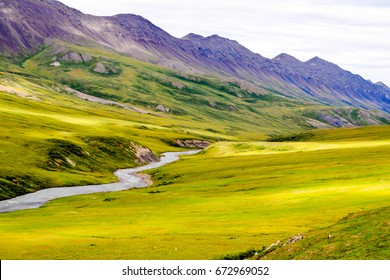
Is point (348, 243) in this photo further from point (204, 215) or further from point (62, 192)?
point (62, 192)

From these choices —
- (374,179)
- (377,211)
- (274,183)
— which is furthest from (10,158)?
(377,211)

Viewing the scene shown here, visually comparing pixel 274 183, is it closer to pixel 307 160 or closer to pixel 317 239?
pixel 307 160

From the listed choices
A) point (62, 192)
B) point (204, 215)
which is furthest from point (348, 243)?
point (62, 192)

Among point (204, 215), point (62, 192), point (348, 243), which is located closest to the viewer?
point (348, 243)

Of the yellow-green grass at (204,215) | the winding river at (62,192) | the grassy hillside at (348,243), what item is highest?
the grassy hillside at (348,243)

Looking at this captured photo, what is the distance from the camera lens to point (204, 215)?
67000 millimetres

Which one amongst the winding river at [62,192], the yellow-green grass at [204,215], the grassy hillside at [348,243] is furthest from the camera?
the winding river at [62,192]

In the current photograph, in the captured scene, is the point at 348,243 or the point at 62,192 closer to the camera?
the point at 348,243

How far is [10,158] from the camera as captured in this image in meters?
142

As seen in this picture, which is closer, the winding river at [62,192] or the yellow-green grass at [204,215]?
the yellow-green grass at [204,215]

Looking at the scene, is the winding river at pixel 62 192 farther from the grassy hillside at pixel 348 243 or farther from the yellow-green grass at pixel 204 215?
the grassy hillside at pixel 348 243

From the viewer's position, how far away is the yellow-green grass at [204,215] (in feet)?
156

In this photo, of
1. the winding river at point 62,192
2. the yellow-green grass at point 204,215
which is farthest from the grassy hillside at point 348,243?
the winding river at point 62,192

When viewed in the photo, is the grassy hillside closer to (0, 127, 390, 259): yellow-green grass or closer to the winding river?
(0, 127, 390, 259): yellow-green grass
